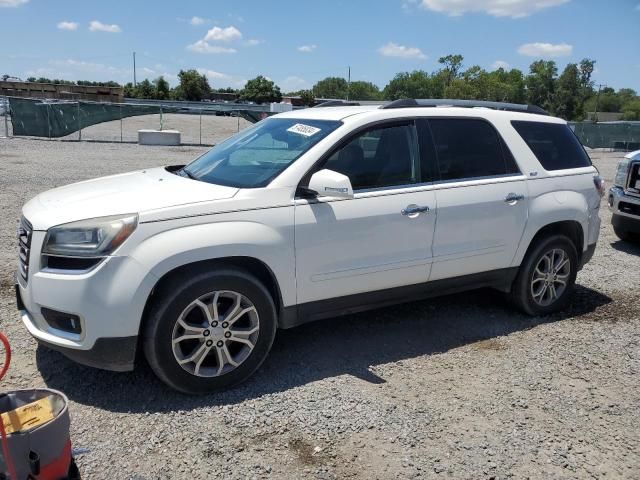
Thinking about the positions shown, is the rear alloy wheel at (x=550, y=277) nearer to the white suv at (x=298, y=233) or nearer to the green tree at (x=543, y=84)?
the white suv at (x=298, y=233)

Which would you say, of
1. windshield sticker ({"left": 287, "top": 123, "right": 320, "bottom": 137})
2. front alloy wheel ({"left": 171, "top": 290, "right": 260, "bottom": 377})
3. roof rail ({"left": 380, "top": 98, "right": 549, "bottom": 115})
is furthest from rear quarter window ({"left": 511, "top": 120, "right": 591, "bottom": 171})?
front alloy wheel ({"left": 171, "top": 290, "right": 260, "bottom": 377})

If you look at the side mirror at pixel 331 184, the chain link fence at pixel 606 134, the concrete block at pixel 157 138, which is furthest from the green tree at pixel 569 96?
the side mirror at pixel 331 184

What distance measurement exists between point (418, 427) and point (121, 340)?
1835mm

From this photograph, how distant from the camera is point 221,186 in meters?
3.80

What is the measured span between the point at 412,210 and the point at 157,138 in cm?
2142

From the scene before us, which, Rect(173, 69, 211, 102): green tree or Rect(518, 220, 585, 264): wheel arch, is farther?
Rect(173, 69, 211, 102): green tree

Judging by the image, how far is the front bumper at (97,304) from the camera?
317cm

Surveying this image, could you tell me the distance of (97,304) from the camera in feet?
10.4

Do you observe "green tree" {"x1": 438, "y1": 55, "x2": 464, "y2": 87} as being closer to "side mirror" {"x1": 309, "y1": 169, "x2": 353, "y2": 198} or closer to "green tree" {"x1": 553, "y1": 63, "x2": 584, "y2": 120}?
"green tree" {"x1": 553, "y1": 63, "x2": 584, "y2": 120}

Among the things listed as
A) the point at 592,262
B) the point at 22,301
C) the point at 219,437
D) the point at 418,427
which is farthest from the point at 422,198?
the point at 592,262

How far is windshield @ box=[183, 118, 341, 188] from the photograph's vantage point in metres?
3.89

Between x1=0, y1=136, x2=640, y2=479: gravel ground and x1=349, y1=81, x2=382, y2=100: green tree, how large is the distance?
148 m

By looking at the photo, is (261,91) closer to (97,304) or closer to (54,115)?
(54,115)

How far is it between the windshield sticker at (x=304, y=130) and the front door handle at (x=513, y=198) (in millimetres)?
1730
